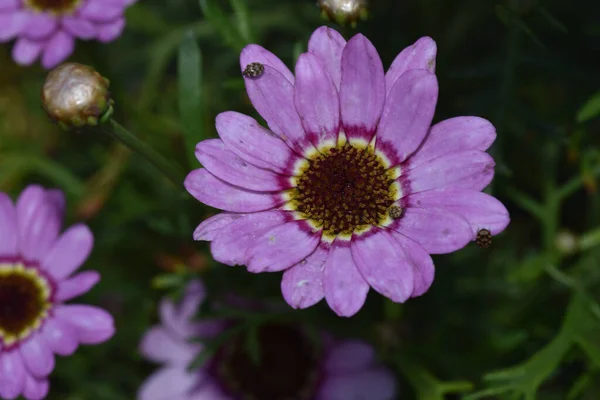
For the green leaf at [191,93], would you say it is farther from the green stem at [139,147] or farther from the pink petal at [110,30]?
the pink petal at [110,30]

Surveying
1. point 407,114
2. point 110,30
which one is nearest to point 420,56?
point 407,114

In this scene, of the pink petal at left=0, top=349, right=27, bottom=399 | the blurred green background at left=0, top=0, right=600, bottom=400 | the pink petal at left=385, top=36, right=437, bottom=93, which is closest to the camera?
the pink petal at left=385, top=36, right=437, bottom=93

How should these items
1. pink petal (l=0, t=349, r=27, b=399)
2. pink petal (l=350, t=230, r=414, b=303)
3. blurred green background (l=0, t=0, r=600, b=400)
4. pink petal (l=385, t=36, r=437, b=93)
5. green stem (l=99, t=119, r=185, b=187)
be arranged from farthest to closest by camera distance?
1. blurred green background (l=0, t=0, r=600, b=400)
2. pink petal (l=0, t=349, r=27, b=399)
3. green stem (l=99, t=119, r=185, b=187)
4. pink petal (l=385, t=36, r=437, b=93)
5. pink petal (l=350, t=230, r=414, b=303)

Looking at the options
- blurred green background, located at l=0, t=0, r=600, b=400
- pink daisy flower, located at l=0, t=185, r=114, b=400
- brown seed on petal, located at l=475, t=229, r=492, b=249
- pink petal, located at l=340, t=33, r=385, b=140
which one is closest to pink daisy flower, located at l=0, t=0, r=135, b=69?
blurred green background, located at l=0, t=0, r=600, b=400

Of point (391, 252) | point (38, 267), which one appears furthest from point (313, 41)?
point (38, 267)

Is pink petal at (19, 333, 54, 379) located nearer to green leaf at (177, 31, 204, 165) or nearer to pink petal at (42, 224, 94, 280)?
pink petal at (42, 224, 94, 280)

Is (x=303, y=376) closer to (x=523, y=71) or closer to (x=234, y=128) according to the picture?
(x=234, y=128)

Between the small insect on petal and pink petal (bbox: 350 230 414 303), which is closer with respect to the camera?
pink petal (bbox: 350 230 414 303)
